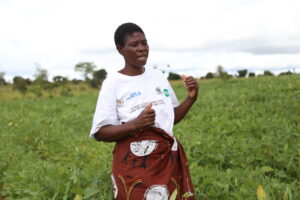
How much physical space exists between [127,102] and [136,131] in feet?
0.68

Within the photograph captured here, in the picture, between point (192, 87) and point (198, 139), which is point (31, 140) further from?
point (192, 87)

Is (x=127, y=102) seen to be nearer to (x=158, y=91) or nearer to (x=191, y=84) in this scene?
(x=158, y=91)

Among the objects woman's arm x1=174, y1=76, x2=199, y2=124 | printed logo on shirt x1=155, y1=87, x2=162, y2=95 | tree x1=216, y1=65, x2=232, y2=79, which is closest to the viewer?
printed logo on shirt x1=155, y1=87, x2=162, y2=95

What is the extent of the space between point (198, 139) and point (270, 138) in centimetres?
105

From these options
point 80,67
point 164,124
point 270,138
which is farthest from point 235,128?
point 80,67

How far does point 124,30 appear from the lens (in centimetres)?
228

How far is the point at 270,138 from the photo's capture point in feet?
13.2

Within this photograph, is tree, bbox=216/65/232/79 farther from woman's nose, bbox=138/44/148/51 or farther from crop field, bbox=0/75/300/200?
woman's nose, bbox=138/44/148/51

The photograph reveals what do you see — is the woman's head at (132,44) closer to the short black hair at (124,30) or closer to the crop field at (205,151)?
the short black hair at (124,30)

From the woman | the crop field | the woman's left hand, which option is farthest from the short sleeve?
the crop field

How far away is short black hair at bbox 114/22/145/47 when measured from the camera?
227 centimetres

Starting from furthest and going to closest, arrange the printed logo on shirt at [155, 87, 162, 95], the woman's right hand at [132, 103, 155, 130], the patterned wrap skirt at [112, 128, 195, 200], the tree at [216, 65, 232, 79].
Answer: the tree at [216, 65, 232, 79]
the printed logo on shirt at [155, 87, 162, 95]
the patterned wrap skirt at [112, 128, 195, 200]
the woman's right hand at [132, 103, 155, 130]

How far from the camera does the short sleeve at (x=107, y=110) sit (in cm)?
219

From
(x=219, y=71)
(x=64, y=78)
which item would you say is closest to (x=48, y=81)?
(x=64, y=78)
